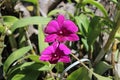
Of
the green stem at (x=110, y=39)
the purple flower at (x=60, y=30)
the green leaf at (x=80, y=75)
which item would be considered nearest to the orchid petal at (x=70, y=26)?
the purple flower at (x=60, y=30)

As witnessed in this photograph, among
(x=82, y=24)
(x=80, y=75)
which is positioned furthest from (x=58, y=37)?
(x=82, y=24)

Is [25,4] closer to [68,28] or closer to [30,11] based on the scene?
[30,11]

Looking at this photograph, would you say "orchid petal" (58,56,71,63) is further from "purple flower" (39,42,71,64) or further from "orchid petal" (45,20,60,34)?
"orchid petal" (45,20,60,34)

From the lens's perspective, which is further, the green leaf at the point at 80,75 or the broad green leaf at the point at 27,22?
the broad green leaf at the point at 27,22

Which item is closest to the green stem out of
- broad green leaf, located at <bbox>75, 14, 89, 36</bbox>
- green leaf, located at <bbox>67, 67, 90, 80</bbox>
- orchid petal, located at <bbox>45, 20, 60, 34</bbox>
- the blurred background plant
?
the blurred background plant

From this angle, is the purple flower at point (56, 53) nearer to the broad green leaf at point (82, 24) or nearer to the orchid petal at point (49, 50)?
the orchid petal at point (49, 50)

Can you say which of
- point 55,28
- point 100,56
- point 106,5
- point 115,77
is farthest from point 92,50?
point 55,28
